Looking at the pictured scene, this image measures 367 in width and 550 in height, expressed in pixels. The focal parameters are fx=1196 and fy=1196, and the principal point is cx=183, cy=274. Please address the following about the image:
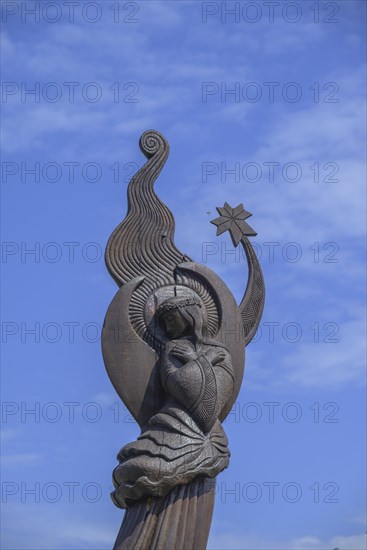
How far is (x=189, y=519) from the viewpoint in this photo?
33.1ft

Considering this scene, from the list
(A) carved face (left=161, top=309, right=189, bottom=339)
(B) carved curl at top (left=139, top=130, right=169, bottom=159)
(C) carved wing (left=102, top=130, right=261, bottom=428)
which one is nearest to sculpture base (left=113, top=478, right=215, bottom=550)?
(C) carved wing (left=102, top=130, right=261, bottom=428)

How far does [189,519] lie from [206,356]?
149cm

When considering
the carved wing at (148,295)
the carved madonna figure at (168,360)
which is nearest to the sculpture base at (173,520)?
the carved madonna figure at (168,360)

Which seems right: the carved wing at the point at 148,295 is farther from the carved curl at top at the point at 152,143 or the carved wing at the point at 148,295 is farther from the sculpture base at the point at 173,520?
the sculpture base at the point at 173,520

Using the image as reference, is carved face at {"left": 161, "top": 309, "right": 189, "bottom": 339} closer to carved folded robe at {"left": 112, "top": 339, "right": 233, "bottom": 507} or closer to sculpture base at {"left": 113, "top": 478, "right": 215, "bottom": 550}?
carved folded robe at {"left": 112, "top": 339, "right": 233, "bottom": 507}

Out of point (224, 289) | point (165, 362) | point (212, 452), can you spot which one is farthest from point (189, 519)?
point (224, 289)

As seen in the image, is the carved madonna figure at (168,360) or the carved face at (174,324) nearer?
the carved madonna figure at (168,360)

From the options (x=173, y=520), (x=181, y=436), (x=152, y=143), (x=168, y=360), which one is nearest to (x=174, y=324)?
(x=168, y=360)

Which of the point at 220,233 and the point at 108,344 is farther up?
the point at 220,233

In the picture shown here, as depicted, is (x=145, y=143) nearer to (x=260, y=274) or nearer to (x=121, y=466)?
(x=260, y=274)

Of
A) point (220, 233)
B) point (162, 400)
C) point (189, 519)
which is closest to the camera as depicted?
point (189, 519)

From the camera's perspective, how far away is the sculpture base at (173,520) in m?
9.99

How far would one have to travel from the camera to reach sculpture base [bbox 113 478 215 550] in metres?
9.99

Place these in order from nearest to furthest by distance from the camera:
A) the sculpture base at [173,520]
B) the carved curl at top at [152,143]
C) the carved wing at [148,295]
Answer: the sculpture base at [173,520]
the carved wing at [148,295]
the carved curl at top at [152,143]
